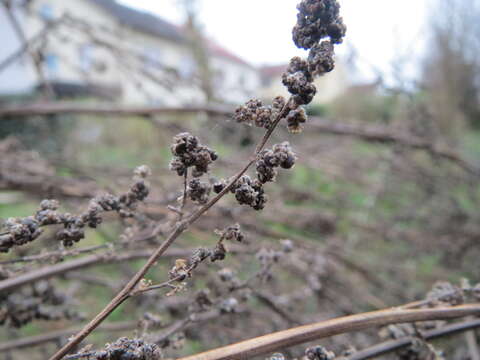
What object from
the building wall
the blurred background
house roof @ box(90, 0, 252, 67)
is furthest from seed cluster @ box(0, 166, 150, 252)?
the building wall

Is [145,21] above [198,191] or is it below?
above

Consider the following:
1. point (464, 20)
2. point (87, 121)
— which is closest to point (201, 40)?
point (87, 121)

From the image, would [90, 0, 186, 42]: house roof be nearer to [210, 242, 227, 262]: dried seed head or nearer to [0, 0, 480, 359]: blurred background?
Answer: [0, 0, 480, 359]: blurred background

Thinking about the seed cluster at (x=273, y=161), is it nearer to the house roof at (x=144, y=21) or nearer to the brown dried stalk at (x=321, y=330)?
the brown dried stalk at (x=321, y=330)

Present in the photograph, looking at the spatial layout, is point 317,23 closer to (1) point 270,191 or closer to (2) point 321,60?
(2) point 321,60

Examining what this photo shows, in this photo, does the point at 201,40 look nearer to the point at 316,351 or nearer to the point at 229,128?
the point at 229,128

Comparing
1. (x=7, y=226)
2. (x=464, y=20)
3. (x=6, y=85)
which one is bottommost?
(x=7, y=226)

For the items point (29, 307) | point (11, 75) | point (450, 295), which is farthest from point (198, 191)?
point (11, 75)
